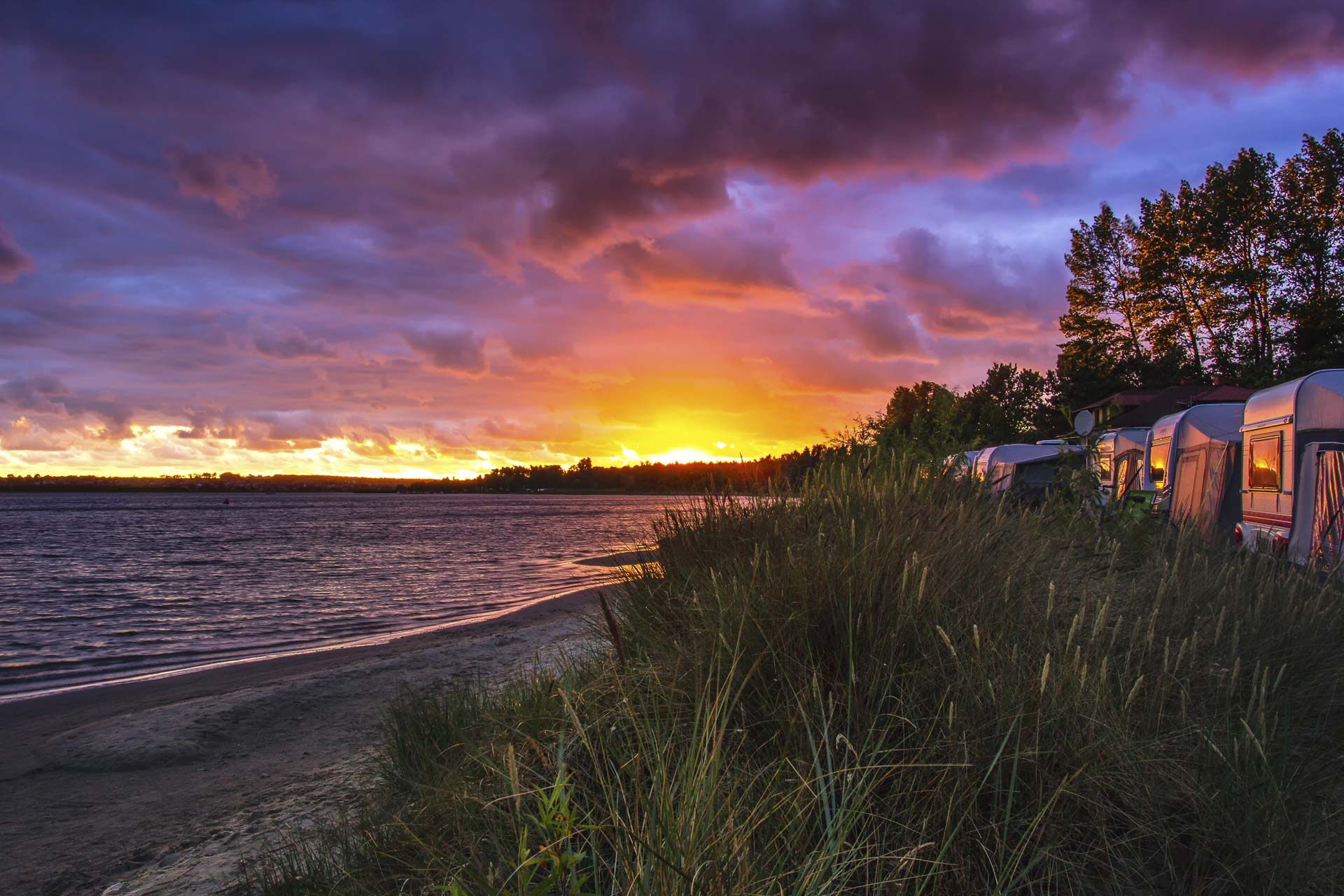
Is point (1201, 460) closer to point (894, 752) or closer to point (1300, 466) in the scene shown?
point (1300, 466)

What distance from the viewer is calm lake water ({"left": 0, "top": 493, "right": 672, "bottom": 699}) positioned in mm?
14617

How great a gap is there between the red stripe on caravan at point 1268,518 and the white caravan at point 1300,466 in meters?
0.01

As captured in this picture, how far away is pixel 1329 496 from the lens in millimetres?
9398

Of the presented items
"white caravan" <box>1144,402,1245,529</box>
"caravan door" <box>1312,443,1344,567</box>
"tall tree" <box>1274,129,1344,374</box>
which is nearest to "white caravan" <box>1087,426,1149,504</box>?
"white caravan" <box>1144,402,1245,529</box>

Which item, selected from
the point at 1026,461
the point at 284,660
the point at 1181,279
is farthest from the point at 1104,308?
the point at 284,660

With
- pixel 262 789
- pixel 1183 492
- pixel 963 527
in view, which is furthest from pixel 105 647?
pixel 1183 492

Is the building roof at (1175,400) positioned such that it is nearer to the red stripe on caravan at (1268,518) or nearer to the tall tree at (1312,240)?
the tall tree at (1312,240)

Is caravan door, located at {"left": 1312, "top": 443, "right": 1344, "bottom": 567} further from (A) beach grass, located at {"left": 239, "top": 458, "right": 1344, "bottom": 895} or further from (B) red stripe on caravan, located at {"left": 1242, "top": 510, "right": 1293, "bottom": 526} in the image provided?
(A) beach grass, located at {"left": 239, "top": 458, "right": 1344, "bottom": 895}

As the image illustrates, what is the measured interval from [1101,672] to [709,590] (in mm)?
1927

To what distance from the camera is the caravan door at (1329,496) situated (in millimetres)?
9047

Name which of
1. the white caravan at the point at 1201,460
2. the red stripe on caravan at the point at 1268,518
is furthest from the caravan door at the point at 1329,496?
the white caravan at the point at 1201,460

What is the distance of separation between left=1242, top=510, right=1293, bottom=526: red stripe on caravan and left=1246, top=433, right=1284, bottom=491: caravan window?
1.29 feet

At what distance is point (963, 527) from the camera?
443 cm

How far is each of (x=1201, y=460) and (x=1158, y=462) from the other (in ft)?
5.91
